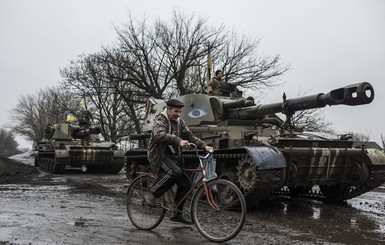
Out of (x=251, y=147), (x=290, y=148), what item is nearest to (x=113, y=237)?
(x=251, y=147)

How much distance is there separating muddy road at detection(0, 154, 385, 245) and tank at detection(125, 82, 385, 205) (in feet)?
1.83

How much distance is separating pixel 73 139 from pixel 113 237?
15.2m

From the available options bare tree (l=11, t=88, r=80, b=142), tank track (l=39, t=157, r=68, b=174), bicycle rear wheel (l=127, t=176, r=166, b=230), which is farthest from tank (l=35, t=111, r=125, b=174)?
bare tree (l=11, t=88, r=80, b=142)

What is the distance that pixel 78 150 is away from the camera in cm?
1812

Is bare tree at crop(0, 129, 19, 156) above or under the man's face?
above

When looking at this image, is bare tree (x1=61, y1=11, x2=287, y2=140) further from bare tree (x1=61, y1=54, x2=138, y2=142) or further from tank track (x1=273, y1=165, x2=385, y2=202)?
tank track (x1=273, y1=165, x2=385, y2=202)

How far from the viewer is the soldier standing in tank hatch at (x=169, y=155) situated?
5699 millimetres

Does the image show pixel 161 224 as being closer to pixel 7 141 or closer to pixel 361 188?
pixel 361 188

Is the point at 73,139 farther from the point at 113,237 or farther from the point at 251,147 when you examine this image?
the point at 113,237

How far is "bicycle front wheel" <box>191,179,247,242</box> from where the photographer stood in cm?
511

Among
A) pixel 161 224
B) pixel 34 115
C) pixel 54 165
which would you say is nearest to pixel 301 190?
pixel 161 224

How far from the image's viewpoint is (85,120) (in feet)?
69.3

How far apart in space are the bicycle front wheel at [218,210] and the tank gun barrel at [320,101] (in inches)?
118

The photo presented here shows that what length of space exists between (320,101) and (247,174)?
1.77 meters
